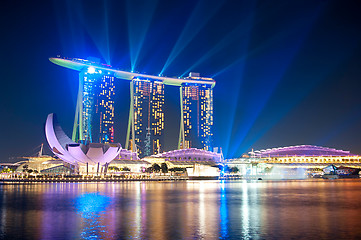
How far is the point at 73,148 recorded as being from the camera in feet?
260

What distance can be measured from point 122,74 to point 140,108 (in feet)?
62.9

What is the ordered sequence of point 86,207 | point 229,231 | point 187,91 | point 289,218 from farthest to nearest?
point 187,91 → point 86,207 → point 289,218 → point 229,231

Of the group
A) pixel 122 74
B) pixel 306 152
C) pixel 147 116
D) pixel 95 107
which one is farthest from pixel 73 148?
pixel 306 152

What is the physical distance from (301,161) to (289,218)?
464 ft

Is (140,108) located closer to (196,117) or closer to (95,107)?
(95,107)

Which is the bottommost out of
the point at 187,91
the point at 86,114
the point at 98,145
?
the point at 98,145

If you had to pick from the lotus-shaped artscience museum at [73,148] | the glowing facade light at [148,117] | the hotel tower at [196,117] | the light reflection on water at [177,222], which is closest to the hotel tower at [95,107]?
the glowing facade light at [148,117]

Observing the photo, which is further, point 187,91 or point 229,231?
point 187,91

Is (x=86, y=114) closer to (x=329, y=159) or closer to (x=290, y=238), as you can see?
(x=329, y=159)

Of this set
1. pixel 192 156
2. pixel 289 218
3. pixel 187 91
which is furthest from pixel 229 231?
pixel 187 91

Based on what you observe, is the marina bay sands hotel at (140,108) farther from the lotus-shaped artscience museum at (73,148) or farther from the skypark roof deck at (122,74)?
the lotus-shaped artscience museum at (73,148)

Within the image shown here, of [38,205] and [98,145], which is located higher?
[98,145]

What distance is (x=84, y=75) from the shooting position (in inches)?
5974

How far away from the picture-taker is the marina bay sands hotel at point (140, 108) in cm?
15025
